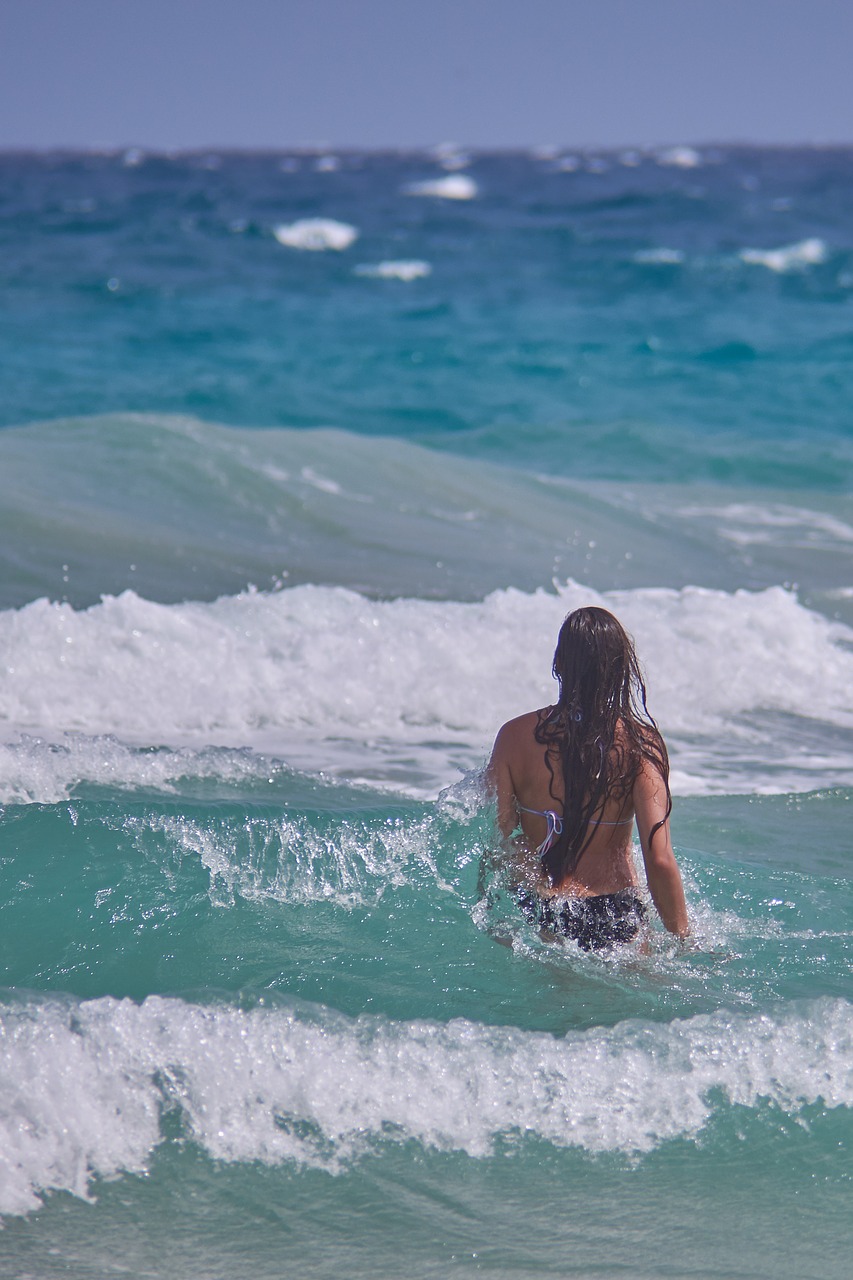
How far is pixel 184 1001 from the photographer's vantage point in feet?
11.9

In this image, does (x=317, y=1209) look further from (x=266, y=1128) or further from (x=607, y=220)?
(x=607, y=220)

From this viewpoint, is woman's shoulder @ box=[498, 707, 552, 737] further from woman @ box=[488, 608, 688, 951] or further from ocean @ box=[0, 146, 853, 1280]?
ocean @ box=[0, 146, 853, 1280]

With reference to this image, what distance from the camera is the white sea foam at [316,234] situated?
28344 millimetres

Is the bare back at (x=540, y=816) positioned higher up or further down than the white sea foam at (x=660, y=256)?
further down

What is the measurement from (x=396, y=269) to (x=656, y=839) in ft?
79.8

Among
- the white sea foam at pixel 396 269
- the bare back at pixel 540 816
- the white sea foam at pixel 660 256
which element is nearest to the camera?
the bare back at pixel 540 816

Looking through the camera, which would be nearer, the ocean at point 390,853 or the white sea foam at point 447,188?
the ocean at point 390,853

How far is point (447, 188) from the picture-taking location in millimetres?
38094

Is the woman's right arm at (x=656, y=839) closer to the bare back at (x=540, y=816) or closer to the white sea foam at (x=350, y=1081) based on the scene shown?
the bare back at (x=540, y=816)

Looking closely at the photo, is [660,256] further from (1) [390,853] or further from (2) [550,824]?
(2) [550,824]


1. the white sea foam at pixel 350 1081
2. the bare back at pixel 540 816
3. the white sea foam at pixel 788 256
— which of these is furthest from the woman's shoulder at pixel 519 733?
the white sea foam at pixel 788 256

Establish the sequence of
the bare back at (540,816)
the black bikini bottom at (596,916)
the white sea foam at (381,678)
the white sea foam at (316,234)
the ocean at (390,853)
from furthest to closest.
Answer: the white sea foam at (316,234) → the white sea foam at (381,678) → the black bikini bottom at (596,916) → the bare back at (540,816) → the ocean at (390,853)

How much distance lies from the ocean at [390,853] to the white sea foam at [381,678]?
3 centimetres

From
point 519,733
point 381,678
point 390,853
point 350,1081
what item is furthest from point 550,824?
point 381,678
